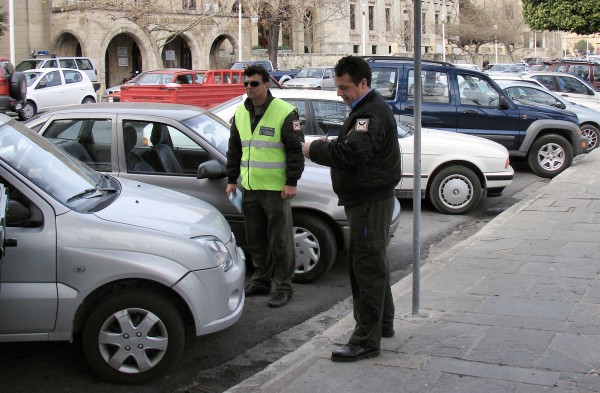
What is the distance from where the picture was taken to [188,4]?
4781cm

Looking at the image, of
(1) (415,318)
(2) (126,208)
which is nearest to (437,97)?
(1) (415,318)

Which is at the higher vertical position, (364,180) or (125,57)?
(125,57)

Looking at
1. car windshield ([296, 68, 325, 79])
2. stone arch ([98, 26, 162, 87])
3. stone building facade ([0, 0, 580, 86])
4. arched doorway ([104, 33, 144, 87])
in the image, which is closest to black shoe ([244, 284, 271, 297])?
stone building facade ([0, 0, 580, 86])

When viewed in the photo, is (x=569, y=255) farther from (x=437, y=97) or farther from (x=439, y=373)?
(x=437, y=97)

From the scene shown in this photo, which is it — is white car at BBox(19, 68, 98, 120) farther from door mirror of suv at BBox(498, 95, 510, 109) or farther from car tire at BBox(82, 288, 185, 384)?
car tire at BBox(82, 288, 185, 384)

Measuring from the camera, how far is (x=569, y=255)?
746 cm

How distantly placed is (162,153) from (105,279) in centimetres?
261

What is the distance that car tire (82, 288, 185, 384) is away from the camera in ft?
14.7

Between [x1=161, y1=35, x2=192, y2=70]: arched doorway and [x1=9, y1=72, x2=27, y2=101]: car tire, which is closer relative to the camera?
[x1=9, y1=72, x2=27, y2=101]: car tire

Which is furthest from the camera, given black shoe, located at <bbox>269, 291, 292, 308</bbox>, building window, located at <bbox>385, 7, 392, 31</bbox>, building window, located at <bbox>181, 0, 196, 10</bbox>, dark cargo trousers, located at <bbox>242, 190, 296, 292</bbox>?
building window, located at <bbox>385, 7, 392, 31</bbox>

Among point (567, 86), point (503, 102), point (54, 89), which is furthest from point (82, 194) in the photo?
point (54, 89)

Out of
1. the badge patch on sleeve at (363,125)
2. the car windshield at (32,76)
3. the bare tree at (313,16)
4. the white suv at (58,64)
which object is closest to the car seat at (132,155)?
the badge patch on sleeve at (363,125)

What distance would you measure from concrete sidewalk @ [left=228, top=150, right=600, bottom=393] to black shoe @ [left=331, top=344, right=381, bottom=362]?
47mm

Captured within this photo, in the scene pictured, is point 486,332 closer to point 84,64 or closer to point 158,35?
point 84,64
